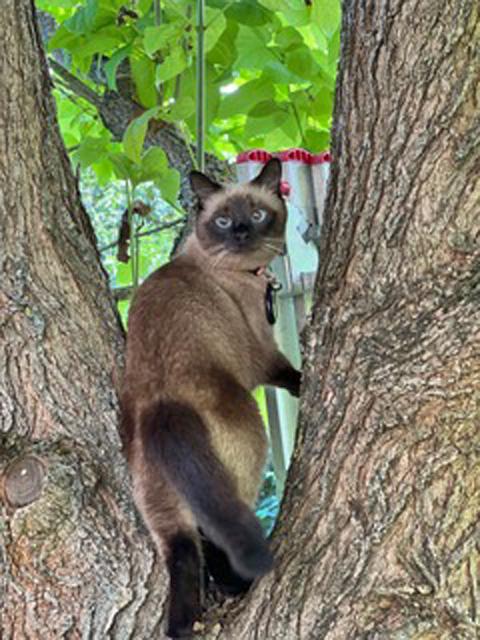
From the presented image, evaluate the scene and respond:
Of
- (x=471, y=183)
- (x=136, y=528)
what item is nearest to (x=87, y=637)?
(x=136, y=528)

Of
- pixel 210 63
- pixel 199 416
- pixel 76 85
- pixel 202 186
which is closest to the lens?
pixel 199 416

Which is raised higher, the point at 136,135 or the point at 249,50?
the point at 249,50

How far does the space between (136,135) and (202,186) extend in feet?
1.82

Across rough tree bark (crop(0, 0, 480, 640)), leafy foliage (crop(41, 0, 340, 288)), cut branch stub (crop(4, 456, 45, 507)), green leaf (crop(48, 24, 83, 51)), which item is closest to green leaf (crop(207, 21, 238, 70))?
leafy foliage (crop(41, 0, 340, 288))

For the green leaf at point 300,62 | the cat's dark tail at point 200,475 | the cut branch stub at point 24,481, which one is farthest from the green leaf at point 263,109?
the cut branch stub at point 24,481

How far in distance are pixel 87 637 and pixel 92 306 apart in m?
0.72

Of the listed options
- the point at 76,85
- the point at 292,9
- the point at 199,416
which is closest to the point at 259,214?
the point at 292,9

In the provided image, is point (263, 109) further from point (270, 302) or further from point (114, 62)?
point (270, 302)

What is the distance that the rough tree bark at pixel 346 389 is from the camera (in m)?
1.48

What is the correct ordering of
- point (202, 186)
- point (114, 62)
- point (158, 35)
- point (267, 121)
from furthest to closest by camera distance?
point (202, 186), point (267, 121), point (114, 62), point (158, 35)

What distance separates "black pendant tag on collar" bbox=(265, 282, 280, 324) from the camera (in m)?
2.54

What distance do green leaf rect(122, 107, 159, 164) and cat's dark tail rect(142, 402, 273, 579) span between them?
27.6 inches

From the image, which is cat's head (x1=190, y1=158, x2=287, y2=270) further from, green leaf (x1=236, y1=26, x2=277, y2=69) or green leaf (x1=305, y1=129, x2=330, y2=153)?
green leaf (x1=236, y1=26, x2=277, y2=69)

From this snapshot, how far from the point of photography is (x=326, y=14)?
2.35 meters
